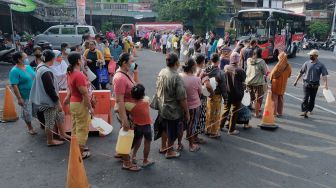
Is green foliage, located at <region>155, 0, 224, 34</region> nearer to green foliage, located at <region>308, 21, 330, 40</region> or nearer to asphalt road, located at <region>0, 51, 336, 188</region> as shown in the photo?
green foliage, located at <region>308, 21, 330, 40</region>

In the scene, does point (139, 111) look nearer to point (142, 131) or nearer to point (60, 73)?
point (142, 131)

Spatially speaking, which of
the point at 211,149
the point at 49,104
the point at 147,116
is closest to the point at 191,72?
the point at 147,116

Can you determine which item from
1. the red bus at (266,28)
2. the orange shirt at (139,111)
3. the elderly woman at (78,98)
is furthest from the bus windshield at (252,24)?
the elderly woman at (78,98)

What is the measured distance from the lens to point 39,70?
5.34 m

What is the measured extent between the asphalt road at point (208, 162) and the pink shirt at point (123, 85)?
3.97 feet

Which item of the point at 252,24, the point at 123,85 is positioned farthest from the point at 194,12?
the point at 123,85

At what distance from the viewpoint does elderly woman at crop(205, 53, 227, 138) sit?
19.0 ft

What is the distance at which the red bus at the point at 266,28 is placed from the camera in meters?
17.4

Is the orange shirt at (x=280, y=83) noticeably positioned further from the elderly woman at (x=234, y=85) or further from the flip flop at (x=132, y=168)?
the flip flop at (x=132, y=168)

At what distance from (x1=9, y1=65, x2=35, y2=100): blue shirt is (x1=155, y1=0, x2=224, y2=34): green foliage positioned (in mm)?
31895

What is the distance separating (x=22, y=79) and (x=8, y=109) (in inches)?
66.5

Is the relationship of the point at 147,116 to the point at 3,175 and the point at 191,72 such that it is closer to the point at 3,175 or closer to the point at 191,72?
the point at 191,72

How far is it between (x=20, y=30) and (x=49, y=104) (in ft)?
78.5

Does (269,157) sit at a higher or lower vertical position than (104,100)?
lower
